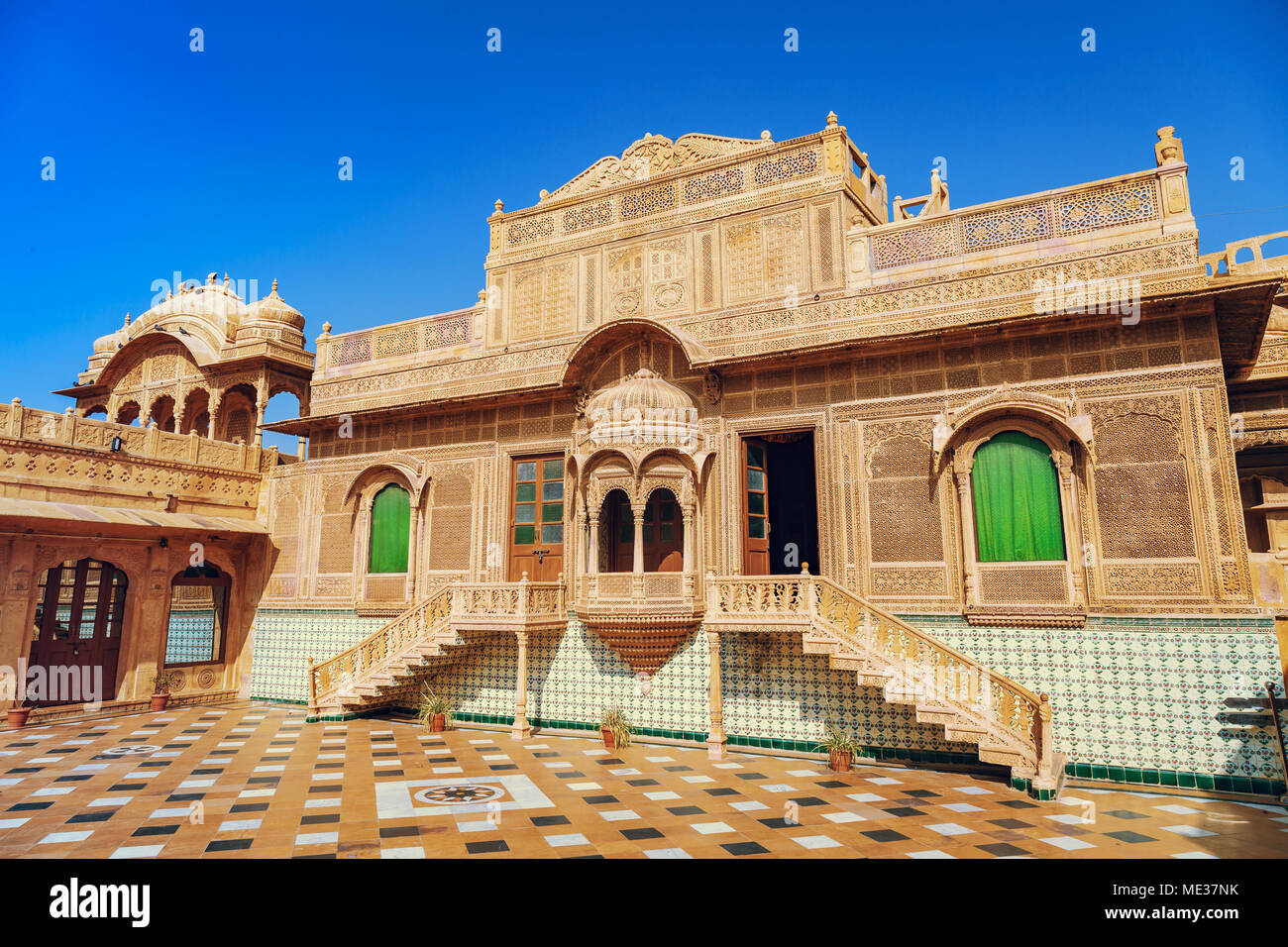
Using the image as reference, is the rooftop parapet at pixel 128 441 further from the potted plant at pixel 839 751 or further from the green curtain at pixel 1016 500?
the green curtain at pixel 1016 500

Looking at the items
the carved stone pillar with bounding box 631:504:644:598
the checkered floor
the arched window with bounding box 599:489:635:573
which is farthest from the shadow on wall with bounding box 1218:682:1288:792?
the arched window with bounding box 599:489:635:573

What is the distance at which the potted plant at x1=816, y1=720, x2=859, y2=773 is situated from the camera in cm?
942

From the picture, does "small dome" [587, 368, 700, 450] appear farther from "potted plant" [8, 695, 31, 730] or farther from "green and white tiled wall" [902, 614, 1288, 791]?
"potted plant" [8, 695, 31, 730]

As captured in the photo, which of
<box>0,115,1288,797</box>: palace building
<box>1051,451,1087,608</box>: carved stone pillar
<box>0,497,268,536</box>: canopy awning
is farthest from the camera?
<box>0,497,268,536</box>: canopy awning

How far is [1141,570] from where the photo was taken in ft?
29.4

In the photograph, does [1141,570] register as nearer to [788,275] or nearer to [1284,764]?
[1284,764]

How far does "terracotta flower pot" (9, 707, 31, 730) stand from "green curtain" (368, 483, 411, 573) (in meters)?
5.32

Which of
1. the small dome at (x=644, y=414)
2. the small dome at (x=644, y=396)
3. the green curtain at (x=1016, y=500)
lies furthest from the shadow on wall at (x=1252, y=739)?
the small dome at (x=644, y=396)

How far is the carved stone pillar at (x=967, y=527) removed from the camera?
9695 mm

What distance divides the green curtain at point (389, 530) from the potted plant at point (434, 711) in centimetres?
220

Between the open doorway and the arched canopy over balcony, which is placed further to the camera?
the open doorway
